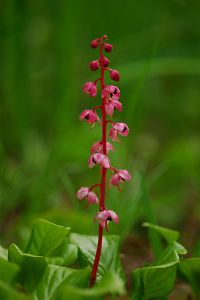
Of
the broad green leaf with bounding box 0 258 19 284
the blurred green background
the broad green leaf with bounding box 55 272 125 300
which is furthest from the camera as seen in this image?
the blurred green background

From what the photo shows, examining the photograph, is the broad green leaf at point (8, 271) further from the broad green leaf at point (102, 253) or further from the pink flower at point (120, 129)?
the pink flower at point (120, 129)

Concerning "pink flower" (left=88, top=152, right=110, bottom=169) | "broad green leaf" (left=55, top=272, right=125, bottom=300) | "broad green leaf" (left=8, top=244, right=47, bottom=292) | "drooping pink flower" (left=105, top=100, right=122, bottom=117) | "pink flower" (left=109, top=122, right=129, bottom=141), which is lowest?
"broad green leaf" (left=8, top=244, right=47, bottom=292)

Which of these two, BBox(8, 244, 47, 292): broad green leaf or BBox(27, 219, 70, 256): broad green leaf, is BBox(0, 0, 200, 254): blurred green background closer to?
BBox(27, 219, 70, 256): broad green leaf

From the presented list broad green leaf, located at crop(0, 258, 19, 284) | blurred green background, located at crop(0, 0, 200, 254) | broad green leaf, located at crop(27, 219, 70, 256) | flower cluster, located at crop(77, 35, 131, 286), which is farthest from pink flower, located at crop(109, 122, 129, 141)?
blurred green background, located at crop(0, 0, 200, 254)

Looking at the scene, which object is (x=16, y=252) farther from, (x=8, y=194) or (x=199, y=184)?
(x=199, y=184)

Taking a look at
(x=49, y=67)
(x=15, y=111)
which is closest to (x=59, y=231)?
(x=15, y=111)

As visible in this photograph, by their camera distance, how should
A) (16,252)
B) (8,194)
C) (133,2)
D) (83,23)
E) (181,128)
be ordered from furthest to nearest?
(83,23) < (181,128) < (133,2) < (8,194) < (16,252)

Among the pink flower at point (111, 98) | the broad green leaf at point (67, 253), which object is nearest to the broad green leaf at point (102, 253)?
the broad green leaf at point (67, 253)
